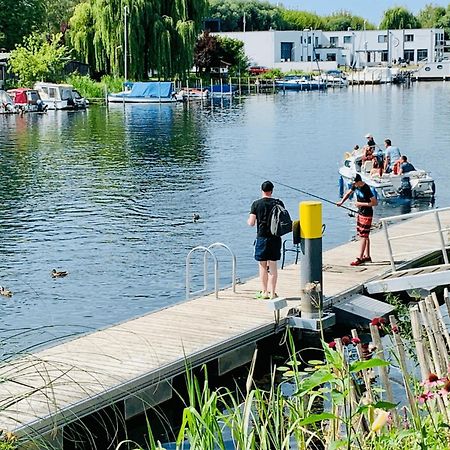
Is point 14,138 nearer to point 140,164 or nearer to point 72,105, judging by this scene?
point 140,164

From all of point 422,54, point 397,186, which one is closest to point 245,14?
point 422,54

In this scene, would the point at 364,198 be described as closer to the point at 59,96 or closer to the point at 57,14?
the point at 59,96

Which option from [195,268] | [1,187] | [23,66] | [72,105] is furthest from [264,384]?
[23,66]

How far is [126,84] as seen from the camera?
79.7 meters

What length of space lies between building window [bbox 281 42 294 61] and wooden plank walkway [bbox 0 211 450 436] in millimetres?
124940

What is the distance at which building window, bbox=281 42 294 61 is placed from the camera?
13825cm

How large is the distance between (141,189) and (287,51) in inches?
4302

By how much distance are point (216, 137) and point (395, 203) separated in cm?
2540

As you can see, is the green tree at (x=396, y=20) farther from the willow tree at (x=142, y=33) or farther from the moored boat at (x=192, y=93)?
the willow tree at (x=142, y=33)

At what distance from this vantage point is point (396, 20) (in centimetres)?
16425

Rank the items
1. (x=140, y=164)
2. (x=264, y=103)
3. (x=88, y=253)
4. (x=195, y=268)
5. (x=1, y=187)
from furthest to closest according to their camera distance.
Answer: (x=264, y=103) → (x=140, y=164) → (x=1, y=187) → (x=88, y=253) → (x=195, y=268)

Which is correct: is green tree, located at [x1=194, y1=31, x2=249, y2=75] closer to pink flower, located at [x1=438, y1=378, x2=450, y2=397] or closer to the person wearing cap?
the person wearing cap

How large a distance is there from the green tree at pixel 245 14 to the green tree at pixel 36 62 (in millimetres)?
68990

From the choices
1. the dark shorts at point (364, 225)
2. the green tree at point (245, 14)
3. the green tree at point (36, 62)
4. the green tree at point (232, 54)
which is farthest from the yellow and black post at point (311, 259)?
the green tree at point (245, 14)
